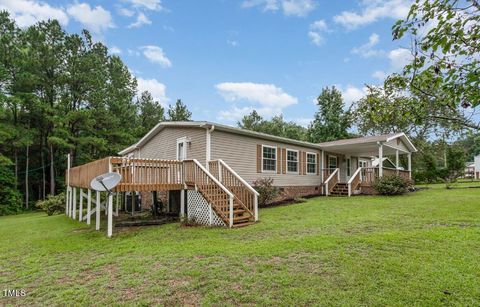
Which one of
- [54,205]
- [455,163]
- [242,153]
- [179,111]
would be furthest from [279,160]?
[179,111]

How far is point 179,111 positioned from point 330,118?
660 inches

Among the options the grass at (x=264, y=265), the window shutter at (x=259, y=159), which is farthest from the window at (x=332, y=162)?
the grass at (x=264, y=265)

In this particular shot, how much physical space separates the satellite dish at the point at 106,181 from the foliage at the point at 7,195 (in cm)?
1813

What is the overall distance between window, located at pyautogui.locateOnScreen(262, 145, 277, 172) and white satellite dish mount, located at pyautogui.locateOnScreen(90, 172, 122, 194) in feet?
23.1

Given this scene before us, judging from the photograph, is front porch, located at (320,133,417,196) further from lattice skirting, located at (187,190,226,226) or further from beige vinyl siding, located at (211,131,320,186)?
lattice skirting, located at (187,190,226,226)

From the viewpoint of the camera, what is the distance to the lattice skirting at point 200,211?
835cm

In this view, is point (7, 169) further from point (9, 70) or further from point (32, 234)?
point (32, 234)

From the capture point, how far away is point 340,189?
52.0 feet

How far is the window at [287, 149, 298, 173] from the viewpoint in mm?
14531

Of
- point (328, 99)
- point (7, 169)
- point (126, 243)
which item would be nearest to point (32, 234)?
point (126, 243)

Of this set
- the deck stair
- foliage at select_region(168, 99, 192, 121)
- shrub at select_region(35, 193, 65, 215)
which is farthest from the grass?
foliage at select_region(168, 99, 192, 121)

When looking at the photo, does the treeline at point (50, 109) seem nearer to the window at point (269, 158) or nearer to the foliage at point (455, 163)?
the window at point (269, 158)

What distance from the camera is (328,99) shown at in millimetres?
29594

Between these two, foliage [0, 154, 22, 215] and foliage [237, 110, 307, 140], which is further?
foliage [237, 110, 307, 140]
